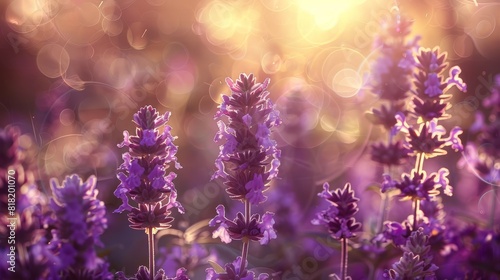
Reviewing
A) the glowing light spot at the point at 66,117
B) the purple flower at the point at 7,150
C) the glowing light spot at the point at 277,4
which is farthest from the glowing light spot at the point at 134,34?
the purple flower at the point at 7,150

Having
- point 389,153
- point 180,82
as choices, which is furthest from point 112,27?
point 389,153

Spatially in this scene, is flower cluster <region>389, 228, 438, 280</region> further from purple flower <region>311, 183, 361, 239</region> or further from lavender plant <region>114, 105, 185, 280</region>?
lavender plant <region>114, 105, 185, 280</region>

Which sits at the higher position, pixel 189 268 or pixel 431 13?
pixel 431 13

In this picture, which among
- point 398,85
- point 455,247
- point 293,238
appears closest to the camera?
point 455,247

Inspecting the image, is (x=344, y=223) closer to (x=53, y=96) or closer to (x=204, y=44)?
(x=53, y=96)

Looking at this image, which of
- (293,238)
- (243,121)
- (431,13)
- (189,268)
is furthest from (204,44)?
(243,121)

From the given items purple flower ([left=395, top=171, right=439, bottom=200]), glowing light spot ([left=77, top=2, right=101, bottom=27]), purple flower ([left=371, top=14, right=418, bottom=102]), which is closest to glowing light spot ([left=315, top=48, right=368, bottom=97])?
glowing light spot ([left=77, top=2, right=101, bottom=27])
